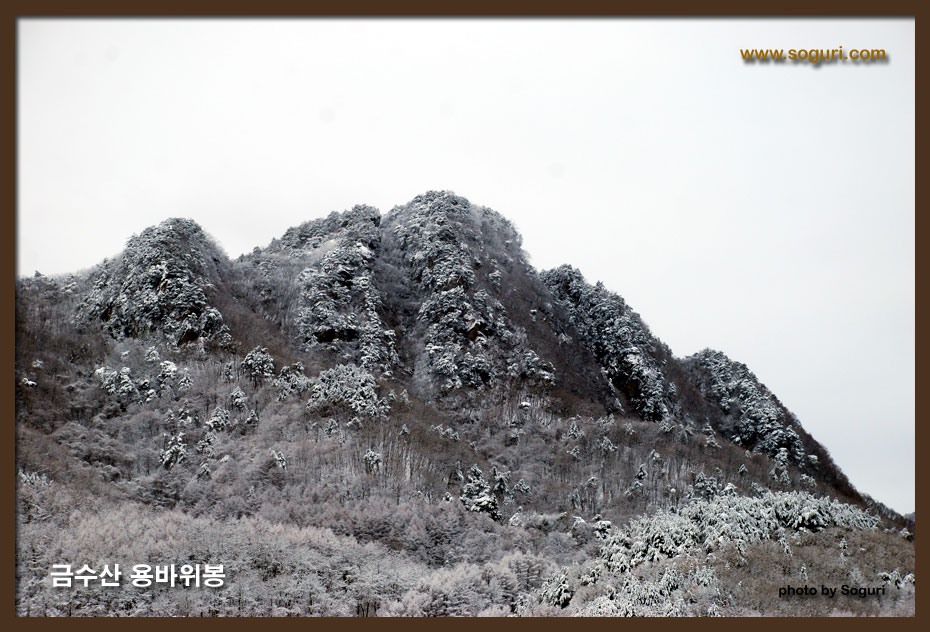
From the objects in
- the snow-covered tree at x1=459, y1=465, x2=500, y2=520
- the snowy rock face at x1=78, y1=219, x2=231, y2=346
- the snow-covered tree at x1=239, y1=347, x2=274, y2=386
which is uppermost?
the snowy rock face at x1=78, y1=219, x2=231, y2=346

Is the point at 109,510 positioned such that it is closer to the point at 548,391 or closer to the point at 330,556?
the point at 330,556

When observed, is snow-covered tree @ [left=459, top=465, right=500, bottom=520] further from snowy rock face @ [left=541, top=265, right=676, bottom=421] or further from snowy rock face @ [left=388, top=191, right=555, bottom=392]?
snowy rock face @ [left=541, top=265, right=676, bottom=421]

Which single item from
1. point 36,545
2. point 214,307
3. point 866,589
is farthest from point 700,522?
point 214,307

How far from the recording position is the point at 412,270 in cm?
5988

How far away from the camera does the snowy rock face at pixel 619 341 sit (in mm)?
54844

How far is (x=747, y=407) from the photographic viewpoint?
190 ft

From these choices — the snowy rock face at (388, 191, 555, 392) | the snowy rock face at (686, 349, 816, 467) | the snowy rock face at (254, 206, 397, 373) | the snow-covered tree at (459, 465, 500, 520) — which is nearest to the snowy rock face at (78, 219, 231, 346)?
the snowy rock face at (254, 206, 397, 373)

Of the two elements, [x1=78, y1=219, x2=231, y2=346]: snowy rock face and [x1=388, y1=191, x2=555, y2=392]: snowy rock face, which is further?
[x1=388, y1=191, x2=555, y2=392]: snowy rock face

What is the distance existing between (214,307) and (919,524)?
147 ft

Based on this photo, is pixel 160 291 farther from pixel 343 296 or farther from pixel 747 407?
pixel 747 407

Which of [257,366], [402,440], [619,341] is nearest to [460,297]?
[619,341]

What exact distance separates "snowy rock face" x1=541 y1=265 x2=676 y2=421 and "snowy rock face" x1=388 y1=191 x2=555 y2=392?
689 cm

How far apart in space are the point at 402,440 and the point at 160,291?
24.6 metres

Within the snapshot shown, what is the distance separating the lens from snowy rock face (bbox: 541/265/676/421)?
→ 54844 millimetres
